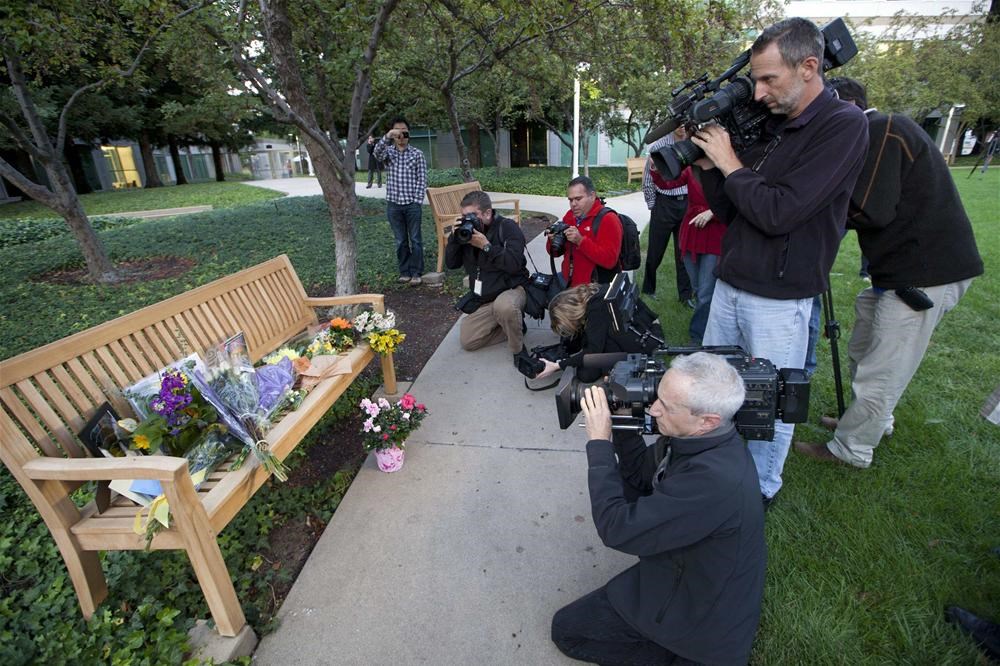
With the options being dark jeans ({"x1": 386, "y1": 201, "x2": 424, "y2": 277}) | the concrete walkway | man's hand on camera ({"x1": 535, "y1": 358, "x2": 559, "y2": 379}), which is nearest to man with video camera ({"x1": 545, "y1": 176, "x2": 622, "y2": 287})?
man's hand on camera ({"x1": 535, "y1": 358, "x2": 559, "y2": 379})

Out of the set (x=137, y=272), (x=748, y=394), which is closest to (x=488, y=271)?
(x=748, y=394)

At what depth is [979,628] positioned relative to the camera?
5.92 ft

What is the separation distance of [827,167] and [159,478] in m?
2.41

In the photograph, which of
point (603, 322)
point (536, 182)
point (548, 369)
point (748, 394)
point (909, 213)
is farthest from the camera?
point (536, 182)

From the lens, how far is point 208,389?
2104mm

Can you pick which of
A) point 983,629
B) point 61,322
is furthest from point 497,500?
point 61,322

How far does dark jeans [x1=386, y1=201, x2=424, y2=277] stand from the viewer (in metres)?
5.97

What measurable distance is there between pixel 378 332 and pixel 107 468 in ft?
5.74

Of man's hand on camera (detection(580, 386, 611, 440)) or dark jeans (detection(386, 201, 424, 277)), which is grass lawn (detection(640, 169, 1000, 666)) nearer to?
man's hand on camera (detection(580, 386, 611, 440))

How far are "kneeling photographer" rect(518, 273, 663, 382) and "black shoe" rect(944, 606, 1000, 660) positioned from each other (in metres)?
1.66

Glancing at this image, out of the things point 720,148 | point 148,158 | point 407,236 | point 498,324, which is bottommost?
point 498,324

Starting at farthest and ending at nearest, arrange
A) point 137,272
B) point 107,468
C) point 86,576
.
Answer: point 137,272 → point 86,576 → point 107,468

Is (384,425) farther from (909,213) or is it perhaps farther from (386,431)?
(909,213)

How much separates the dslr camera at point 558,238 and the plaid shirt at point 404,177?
8.32 feet
